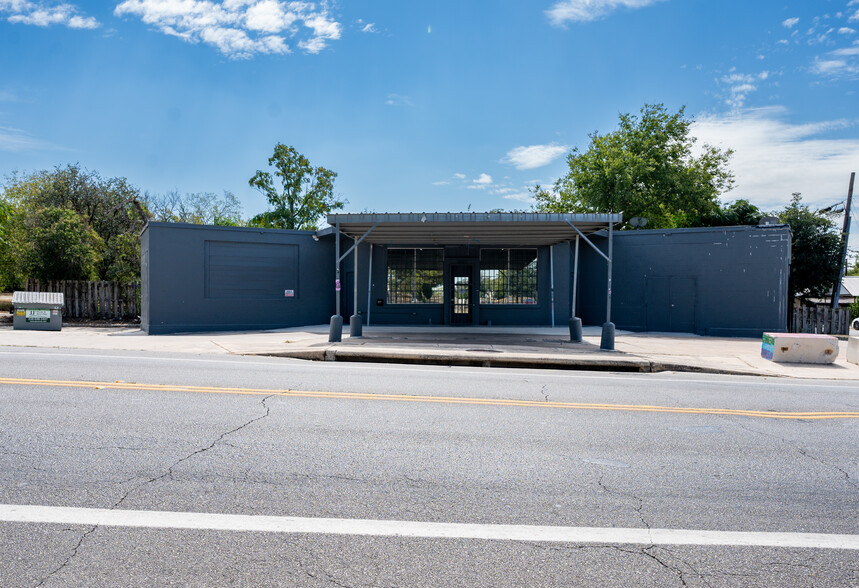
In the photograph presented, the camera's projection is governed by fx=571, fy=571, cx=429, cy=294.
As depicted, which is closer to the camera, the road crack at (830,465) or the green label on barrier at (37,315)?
the road crack at (830,465)

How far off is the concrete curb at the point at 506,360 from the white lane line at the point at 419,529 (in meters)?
8.34

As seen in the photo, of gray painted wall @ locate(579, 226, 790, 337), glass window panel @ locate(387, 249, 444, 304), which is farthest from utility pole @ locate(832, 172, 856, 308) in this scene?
glass window panel @ locate(387, 249, 444, 304)

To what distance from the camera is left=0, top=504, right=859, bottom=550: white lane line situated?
3416 mm

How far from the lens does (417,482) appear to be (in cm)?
430

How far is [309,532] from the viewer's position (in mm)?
3426

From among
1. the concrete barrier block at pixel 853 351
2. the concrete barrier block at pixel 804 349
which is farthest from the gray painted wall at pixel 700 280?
the concrete barrier block at pixel 804 349

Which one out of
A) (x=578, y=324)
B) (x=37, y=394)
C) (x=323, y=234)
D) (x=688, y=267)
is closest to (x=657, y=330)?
(x=688, y=267)

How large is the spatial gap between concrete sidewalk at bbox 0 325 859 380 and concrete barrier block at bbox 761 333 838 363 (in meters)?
0.29

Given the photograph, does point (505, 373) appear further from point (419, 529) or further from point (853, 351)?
point (853, 351)

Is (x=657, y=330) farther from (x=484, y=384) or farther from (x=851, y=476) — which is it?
(x=851, y=476)

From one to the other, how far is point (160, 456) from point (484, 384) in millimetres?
5070

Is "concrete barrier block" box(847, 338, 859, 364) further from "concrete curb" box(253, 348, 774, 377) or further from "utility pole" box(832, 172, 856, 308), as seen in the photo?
"utility pole" box(832, 172, 856, 308)

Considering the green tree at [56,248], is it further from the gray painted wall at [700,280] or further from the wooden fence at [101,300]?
the gray painted wall at [700,280]

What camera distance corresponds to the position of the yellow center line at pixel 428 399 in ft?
23.1
